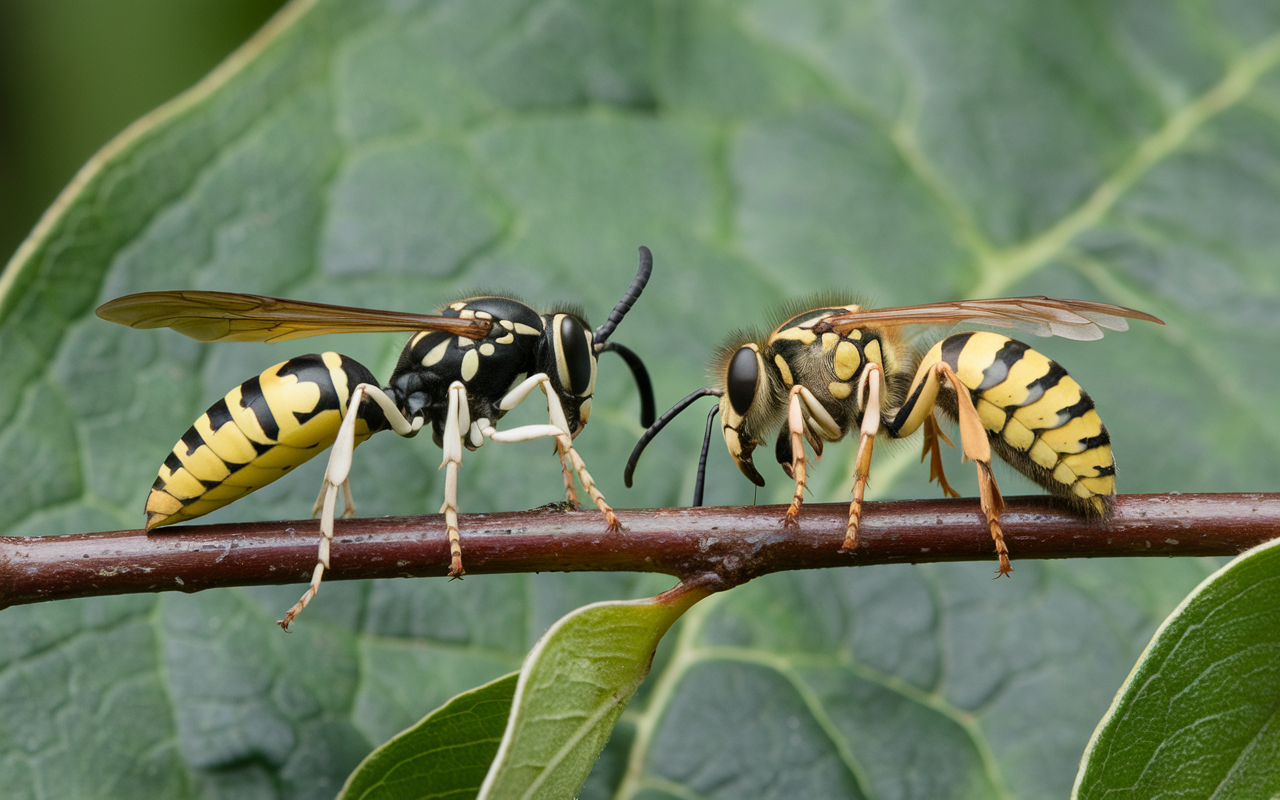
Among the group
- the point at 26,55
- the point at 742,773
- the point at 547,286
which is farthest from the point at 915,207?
the point at 26,55

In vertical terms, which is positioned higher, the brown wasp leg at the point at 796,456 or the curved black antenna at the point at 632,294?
the curved black antenna at the point at 632,294

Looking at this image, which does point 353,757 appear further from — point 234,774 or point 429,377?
point 429,377

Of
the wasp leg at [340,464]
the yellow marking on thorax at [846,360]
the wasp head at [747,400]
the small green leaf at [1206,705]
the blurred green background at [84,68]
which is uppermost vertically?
the blurred green background at [84,68]

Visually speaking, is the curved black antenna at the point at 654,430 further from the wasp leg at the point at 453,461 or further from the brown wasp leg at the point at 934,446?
the brown wasp leg at the point at 934,446

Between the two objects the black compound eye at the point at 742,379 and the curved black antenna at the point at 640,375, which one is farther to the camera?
→ the curved black antenna at the point at 640,375

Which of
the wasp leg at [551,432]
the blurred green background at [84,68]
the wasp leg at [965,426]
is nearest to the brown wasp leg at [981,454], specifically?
the wasp leg at [965,426]

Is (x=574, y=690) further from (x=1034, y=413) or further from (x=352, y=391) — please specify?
(x=1034, y=413)

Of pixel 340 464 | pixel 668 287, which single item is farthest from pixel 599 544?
pixel 668 287
